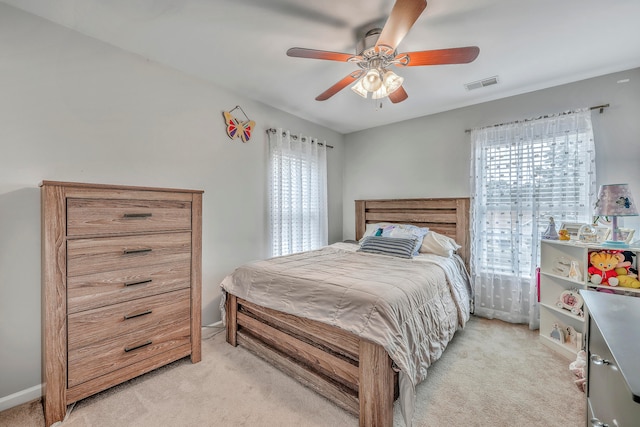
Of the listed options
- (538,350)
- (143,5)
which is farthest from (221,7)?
(538,350)

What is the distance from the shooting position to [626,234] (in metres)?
2.05

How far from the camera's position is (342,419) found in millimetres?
1466

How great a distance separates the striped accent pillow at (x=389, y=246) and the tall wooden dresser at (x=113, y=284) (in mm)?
1736

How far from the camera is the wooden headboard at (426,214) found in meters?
3.02

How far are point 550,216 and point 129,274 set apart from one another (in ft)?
11.8

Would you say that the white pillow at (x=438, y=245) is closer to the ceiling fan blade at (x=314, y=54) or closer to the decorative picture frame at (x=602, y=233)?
the decorative picture frame at (x=602, y=233)

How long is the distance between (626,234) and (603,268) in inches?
14.0

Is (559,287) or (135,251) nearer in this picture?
(135,251)

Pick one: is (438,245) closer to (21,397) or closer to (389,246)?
(389,246)

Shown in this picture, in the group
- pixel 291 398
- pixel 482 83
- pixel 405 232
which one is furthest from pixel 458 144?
pixel 291 398

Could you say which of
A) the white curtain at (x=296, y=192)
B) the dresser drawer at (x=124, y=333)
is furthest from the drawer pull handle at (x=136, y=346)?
the white curtain at (x=296, y=192)

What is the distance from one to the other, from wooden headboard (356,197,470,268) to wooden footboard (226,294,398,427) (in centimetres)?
212

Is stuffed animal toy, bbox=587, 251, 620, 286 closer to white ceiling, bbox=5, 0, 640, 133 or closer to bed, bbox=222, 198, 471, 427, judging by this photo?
bed, bbox=222, 198, 471, 427

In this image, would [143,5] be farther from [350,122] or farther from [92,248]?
[350,122]
